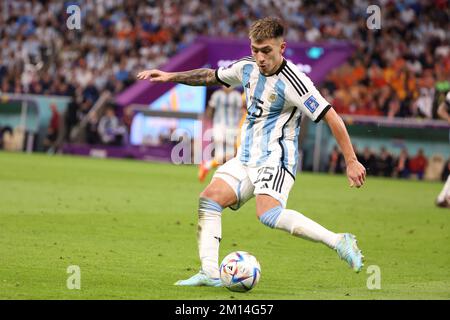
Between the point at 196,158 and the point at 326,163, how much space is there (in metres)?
3.72

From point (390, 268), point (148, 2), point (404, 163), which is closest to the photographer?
point (390, 268)

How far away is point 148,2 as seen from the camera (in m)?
34.4

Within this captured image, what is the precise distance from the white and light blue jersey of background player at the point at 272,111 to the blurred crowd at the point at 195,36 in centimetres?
1781

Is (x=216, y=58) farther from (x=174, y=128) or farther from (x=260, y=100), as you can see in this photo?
(x=260, y=100)

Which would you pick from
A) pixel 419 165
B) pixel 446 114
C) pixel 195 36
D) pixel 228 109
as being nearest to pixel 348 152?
pixel 446 114

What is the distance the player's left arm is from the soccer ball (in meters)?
1.02

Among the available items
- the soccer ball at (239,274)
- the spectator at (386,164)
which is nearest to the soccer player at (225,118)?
the spectator at (386,164)

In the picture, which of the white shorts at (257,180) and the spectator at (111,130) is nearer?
the white shorts at (257,180)

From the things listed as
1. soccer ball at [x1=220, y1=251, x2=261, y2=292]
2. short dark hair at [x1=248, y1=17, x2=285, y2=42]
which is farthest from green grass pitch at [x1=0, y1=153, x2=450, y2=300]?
short dark hair at [x1=248, y1=17, x2=285, y2=42]

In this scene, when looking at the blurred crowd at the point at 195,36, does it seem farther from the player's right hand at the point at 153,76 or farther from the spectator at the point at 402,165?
the player's right hand at the point at 153,76

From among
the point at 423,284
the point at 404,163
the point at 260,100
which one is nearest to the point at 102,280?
the point at 260,100

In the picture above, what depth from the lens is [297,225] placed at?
25.1 ft

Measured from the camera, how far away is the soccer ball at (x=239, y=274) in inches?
303

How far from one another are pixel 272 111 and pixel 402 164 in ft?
58.9
